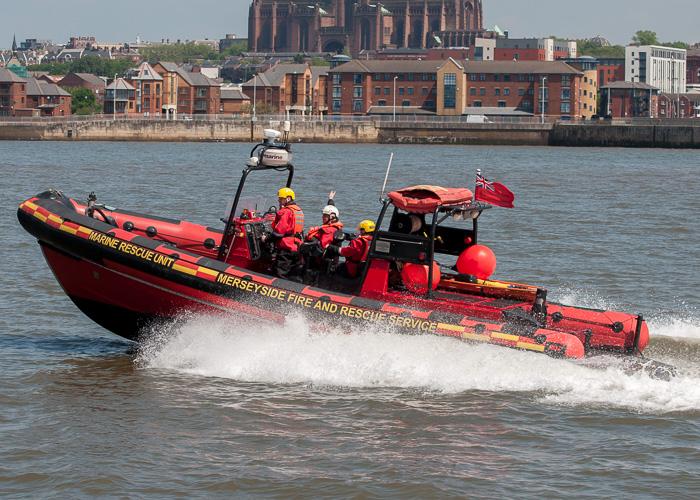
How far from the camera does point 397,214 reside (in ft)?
35.8

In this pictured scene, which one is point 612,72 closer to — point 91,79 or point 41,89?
point 91,79

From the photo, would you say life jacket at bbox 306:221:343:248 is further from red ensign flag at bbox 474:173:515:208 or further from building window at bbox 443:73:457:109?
building window at bbox 443:73:457:109

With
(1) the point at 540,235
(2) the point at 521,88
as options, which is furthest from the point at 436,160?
(2) the point at 521,88

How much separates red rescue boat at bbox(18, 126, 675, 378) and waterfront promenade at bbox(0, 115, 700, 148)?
7019 centimetres

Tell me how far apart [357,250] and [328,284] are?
1.87ft

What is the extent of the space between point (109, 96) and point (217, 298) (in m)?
102

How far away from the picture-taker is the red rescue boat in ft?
33.7

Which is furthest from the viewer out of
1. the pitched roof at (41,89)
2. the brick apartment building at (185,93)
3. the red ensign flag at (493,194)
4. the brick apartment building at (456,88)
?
the brick apartment building at (185,93)

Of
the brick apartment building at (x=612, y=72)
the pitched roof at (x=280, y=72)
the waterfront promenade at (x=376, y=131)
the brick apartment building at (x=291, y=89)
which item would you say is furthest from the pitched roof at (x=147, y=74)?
the brick apartment building at (x=612, y=72)

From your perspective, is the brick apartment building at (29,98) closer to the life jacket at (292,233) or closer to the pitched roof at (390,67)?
the pitched roof at (390,67)

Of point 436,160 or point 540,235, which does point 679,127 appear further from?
point 540,235

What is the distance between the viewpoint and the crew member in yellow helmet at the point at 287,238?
36.6 ft

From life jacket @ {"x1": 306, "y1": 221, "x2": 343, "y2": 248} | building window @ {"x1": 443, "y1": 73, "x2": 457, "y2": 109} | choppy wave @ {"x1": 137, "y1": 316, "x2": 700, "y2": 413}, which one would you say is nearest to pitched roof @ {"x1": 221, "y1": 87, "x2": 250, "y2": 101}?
building window @ {"x1": 443, "y1": 73, "x2": 457, "y2": 109}

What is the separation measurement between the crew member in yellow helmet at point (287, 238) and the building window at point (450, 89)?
9215cm
